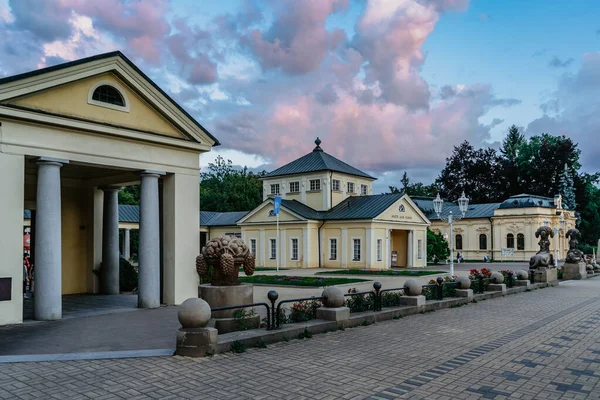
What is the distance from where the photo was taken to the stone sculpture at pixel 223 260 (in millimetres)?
11031

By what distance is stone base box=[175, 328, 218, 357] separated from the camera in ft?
29.2

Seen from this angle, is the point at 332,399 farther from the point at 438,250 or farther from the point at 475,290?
the point at 438,250

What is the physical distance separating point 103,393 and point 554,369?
7.10 metres

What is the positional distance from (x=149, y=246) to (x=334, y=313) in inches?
261

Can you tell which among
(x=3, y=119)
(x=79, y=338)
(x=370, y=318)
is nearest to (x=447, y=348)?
(x=370, y=318)

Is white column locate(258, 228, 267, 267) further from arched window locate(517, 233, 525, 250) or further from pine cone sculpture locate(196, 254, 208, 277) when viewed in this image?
pine cone sculpture locate(196, 254, 208, 277)

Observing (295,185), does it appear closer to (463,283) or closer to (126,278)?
(126,278)

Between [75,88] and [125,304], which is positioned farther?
[125,304]

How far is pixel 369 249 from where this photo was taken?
127 feet

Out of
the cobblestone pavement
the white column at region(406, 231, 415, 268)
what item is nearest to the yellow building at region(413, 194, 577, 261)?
the white column at region(406, 231, 415, 268)

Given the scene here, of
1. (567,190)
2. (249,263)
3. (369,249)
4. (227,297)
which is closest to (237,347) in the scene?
(227,297)

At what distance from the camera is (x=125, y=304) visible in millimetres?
15891

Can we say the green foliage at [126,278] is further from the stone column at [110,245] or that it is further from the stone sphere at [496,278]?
the stone sphere at [496,278]

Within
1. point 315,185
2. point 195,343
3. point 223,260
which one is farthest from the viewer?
point 315,185
